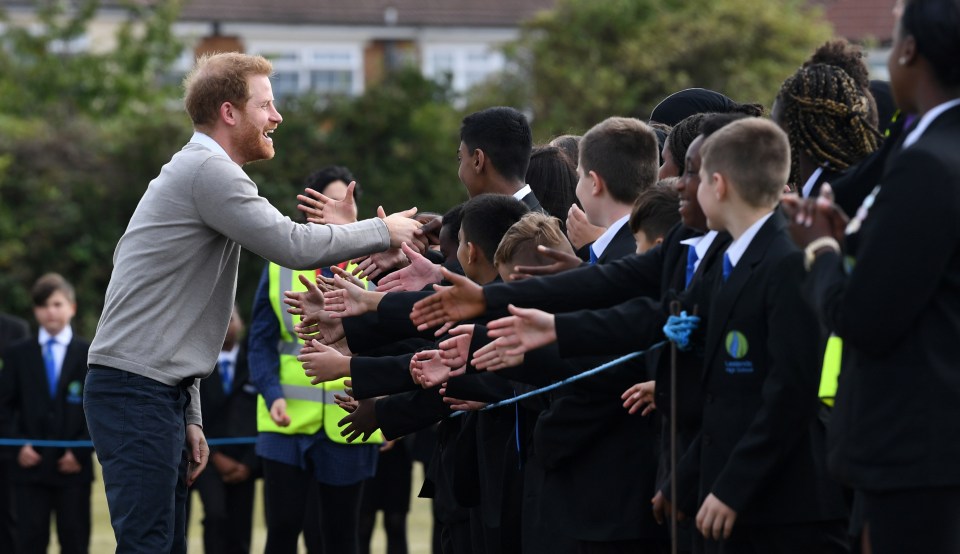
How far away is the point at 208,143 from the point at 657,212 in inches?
70.0

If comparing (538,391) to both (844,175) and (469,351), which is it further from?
(844,175)

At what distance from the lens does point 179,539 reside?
5820 millimetres

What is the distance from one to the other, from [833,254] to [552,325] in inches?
40.3

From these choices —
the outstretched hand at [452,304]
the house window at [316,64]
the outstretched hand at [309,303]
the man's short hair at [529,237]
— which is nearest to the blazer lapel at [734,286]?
the outstretched hand at [452,304]

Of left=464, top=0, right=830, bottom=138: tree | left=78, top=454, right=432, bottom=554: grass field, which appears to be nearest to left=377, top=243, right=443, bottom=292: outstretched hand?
left=78, top=454, right=432, bottom=554: grass field

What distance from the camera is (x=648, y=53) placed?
25.7 metres

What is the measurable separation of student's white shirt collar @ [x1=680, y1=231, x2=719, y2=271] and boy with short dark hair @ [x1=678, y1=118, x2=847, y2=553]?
8.4 inches

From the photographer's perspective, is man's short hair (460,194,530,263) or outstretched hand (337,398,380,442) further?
outstretched hand (337,398,380,442)

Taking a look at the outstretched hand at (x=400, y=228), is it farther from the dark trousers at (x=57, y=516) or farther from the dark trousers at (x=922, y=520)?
the dark trousers at (x=57, y=516)

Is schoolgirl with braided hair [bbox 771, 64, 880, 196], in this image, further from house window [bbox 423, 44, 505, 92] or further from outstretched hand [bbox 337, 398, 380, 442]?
house window [bbox 423, 44, 505, 92]

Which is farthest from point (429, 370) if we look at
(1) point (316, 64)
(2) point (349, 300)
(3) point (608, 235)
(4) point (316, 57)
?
(4) point (316, 57)

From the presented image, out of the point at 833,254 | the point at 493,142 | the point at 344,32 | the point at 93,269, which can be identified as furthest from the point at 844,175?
the point at 344,32

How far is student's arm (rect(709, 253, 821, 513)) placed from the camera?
165 inches

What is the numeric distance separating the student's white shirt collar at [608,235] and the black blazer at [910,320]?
74.7 inches
